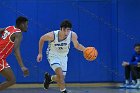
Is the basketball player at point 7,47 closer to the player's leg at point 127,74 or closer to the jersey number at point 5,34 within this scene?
the jersey number at point 5,34

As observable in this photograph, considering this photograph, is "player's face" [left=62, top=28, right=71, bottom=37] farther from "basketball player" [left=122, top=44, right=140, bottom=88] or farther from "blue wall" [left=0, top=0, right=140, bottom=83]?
"blue wall" [left=0, top=0, right=140, bottom=83]

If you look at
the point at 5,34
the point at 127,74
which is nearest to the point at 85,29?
the point at 127,74

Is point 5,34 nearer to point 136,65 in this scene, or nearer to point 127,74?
point 136,65

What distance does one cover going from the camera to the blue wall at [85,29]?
44.4ft

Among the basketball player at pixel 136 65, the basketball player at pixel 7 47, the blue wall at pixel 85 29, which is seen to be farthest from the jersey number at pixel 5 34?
the blue wall at pixel 85 29

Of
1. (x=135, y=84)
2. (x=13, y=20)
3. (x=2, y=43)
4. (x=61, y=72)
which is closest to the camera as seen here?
(x=2, y=43)

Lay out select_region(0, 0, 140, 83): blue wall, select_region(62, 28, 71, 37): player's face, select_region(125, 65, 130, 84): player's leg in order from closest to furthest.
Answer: select_region(62, 28, 71, 37): player's face, select_region(125, 65, 130, 84): player's leg, select_region(0, 0, 140, 83): blue wall

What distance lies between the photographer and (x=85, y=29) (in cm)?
1369

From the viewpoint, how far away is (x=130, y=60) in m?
13.6

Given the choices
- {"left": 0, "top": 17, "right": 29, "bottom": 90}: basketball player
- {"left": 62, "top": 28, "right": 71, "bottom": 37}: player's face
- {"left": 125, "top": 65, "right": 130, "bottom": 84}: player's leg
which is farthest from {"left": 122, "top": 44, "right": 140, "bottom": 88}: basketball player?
{"left": 0, "top": 17, "right": 29, "bottom": 90}: basketball player

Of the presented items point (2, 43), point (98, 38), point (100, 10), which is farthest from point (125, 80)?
point (2, 43)

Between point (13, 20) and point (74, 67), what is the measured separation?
8.63 feet

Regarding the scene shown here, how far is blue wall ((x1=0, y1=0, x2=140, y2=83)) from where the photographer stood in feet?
44.4

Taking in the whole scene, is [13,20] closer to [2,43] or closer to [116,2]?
[116,2]
